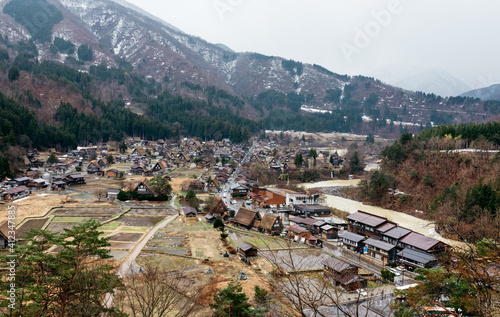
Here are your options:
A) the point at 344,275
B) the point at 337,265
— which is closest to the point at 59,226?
the point at 337,265

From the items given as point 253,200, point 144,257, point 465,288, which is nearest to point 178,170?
point 253,200

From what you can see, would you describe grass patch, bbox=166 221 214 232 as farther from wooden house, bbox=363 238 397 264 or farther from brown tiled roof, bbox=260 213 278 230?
wooden house, bbox=363 238 397 264

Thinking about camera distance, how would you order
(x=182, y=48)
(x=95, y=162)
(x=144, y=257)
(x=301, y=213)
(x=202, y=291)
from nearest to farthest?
(x=202, y=291)
(x=144, y=257)
(x=301, y=213)
(x=95, y=162)
(x=182, y=48)

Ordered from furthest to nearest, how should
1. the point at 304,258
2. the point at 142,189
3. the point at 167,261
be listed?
the point at 142,189 < the point at 304,258 < the point at 167,261

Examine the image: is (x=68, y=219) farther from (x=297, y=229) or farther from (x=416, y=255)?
(x=416, y=255)

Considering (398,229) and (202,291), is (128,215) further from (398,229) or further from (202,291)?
(398,229)

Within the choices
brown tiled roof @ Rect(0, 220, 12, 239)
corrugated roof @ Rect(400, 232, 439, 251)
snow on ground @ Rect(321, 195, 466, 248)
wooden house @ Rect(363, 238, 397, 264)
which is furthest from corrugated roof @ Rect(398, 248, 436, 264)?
brown tiled roof @ Rect(0, 220, 12, 239)
